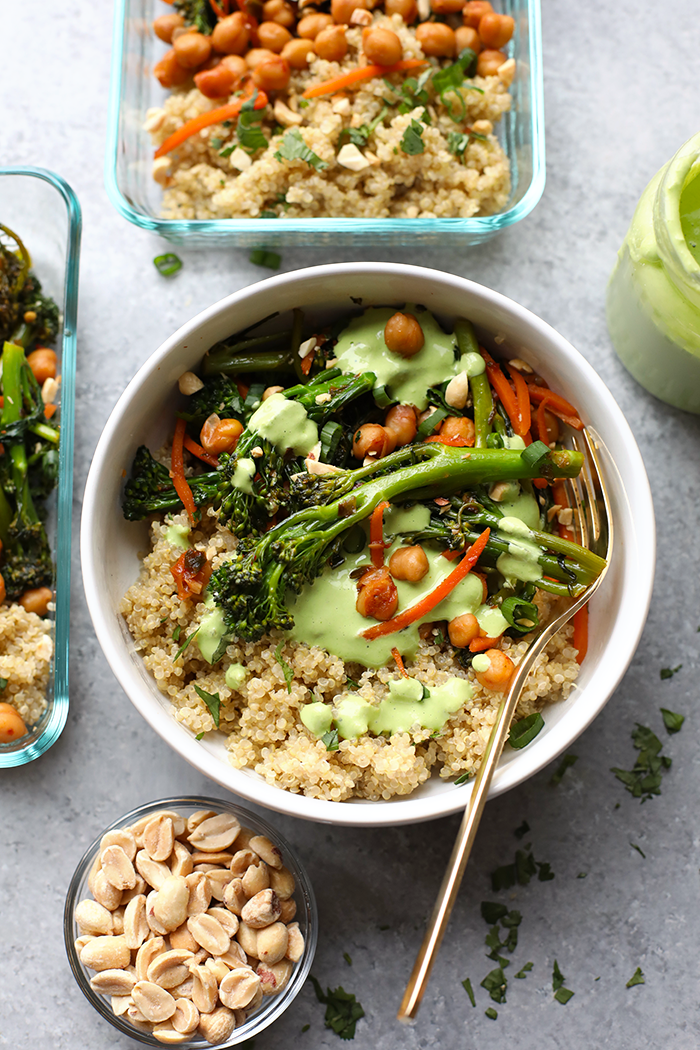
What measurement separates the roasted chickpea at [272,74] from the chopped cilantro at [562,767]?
2.03 metres

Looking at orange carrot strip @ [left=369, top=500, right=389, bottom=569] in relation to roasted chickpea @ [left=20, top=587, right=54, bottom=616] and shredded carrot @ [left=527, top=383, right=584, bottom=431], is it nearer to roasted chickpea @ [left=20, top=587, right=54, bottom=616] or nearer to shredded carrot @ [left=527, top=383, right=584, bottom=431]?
shredded carrot @ [left=527, top=383, right=584, bottom=431]

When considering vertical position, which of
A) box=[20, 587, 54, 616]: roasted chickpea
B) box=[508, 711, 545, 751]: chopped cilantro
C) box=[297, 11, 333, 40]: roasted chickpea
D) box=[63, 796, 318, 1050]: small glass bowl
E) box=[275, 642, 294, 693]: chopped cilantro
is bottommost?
box=[63, 796, 318, 1050]: small glass bowl

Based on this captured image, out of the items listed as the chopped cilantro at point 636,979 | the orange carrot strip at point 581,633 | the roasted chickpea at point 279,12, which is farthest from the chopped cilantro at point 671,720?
the roasted chickpea at point 279,12

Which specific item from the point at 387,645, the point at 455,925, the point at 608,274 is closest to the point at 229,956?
the point at 455,925

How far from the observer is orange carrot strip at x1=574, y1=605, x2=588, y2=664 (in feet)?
6.50

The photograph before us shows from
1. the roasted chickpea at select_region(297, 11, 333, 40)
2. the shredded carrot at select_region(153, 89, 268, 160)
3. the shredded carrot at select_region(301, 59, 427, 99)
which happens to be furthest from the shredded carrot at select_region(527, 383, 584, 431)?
the roasted chickpea at select_region(297, 11, 333, 40)

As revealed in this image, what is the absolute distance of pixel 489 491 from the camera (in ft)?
6.36

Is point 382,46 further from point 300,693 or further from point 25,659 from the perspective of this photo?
point 25,659

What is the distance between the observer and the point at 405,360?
1.99 meters

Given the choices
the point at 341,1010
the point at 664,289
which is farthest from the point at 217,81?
the point at 341,1010

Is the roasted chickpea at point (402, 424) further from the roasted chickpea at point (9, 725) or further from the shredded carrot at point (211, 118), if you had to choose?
the roasted chickpea at point (9, 725)

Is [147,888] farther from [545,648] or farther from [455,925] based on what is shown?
[545,648]

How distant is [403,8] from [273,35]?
370 mm

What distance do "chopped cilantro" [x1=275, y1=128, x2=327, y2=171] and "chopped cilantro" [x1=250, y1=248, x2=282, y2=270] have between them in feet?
0.87
